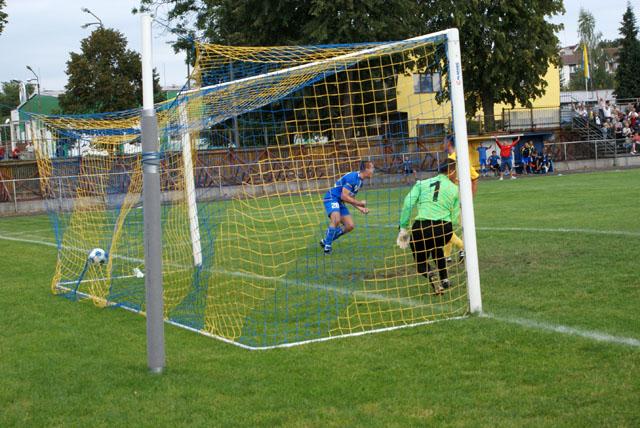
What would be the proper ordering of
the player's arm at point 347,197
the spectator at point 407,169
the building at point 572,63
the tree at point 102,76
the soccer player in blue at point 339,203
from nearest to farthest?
1. the player's arm at point 347,197
2. the soccer player in blue at point 339,203
3. the spectator at point 407,169
4. the tree at point 102,76
5. the building at point 572,63

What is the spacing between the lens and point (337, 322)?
27.4 ft

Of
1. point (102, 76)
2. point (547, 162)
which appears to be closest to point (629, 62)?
point (547, 162)

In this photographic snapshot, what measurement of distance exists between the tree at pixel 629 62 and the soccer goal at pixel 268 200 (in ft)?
185

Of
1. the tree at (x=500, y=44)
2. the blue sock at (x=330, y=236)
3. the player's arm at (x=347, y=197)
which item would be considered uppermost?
the tree at (x=500, y=44)

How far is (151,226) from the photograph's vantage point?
6.62m

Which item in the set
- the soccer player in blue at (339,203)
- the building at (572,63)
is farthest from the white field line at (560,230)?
the building at (572,63)

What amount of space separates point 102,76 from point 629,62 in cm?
4296

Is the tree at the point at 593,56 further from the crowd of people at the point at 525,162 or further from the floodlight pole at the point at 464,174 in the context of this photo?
the floodlight pole at the point at 464,174

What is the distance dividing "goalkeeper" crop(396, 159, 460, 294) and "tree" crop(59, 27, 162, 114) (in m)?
43.3

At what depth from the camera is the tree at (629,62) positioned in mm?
67875

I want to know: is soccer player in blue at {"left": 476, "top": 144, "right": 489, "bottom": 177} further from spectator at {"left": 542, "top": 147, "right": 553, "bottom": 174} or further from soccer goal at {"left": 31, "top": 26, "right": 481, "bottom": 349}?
soccer goal at {"left": 31, "top": 26, "right": 481, "bottom": 349}

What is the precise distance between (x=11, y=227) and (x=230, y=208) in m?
8.77

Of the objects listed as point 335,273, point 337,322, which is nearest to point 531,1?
point 335,273

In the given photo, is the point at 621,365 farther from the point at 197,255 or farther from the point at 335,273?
the point at 197,255
